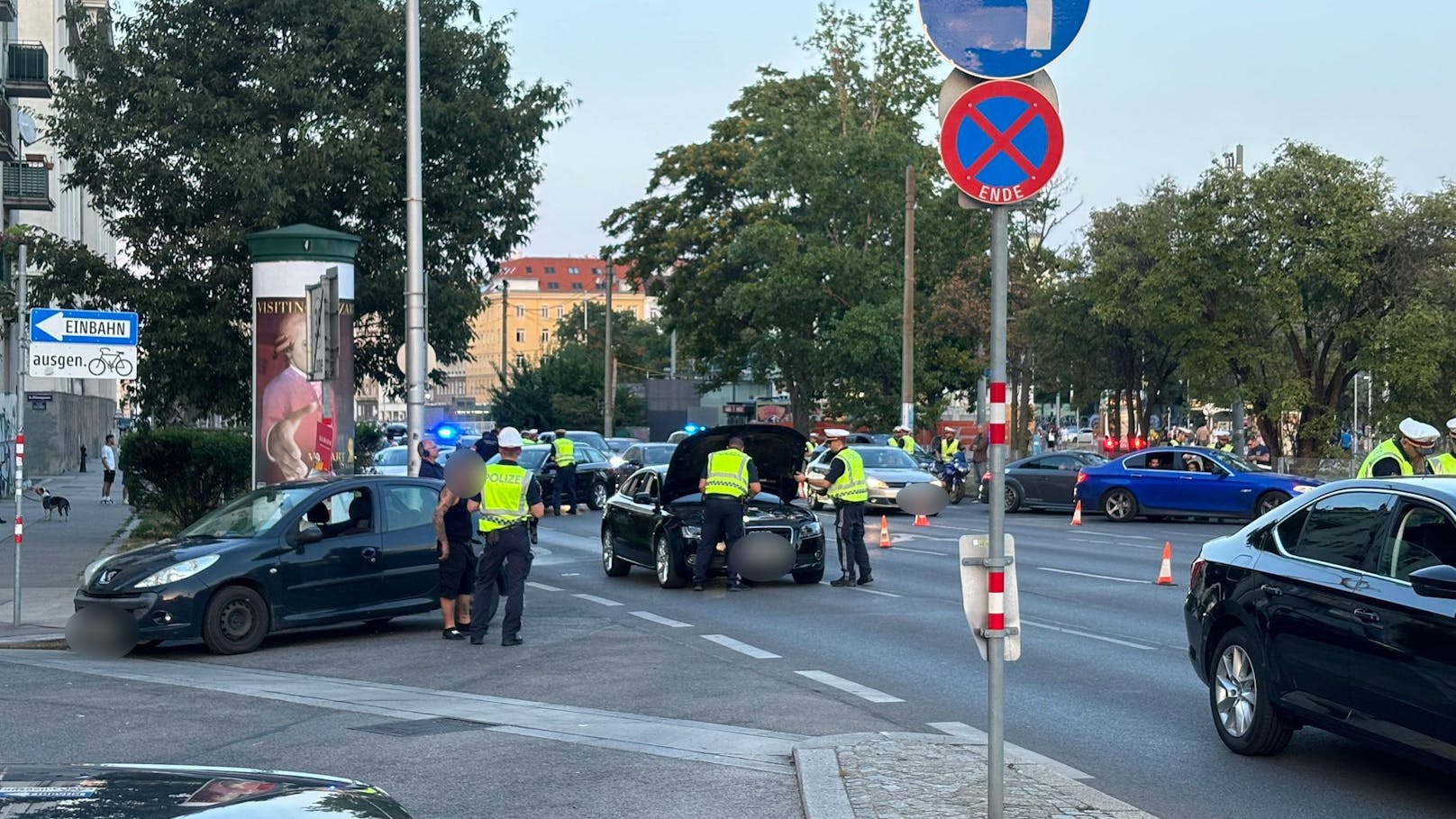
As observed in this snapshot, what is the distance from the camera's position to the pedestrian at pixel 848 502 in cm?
1828

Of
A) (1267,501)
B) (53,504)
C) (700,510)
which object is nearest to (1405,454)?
(700,510)

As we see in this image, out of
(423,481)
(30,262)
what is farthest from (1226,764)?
(30,262)

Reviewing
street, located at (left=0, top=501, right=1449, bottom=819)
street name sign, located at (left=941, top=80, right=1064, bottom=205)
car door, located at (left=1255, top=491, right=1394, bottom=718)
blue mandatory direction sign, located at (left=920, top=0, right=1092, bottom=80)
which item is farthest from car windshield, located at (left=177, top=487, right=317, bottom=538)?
blue mandatory direction sign, located at (left=920, top=0, right=1092, bottom=80)

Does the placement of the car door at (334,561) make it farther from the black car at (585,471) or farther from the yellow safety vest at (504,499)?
the black car at (585,471)

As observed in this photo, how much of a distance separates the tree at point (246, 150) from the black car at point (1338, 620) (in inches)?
784

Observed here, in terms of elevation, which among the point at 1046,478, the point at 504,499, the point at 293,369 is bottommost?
the point at 1046,478

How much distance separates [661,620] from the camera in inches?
620

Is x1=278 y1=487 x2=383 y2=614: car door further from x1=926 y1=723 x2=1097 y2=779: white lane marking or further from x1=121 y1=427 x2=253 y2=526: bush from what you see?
x1=121 y1=427 x2=253 y2=526: bush

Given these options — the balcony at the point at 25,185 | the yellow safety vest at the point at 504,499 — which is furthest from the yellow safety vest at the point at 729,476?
the balcony at the point at 25,185

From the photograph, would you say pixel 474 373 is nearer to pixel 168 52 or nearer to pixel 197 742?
pixel 168 52

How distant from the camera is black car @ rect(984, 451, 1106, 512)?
35.2 m

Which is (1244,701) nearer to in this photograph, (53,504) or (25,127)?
(53,504)

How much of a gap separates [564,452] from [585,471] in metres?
3.26

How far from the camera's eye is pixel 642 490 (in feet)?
65.7
